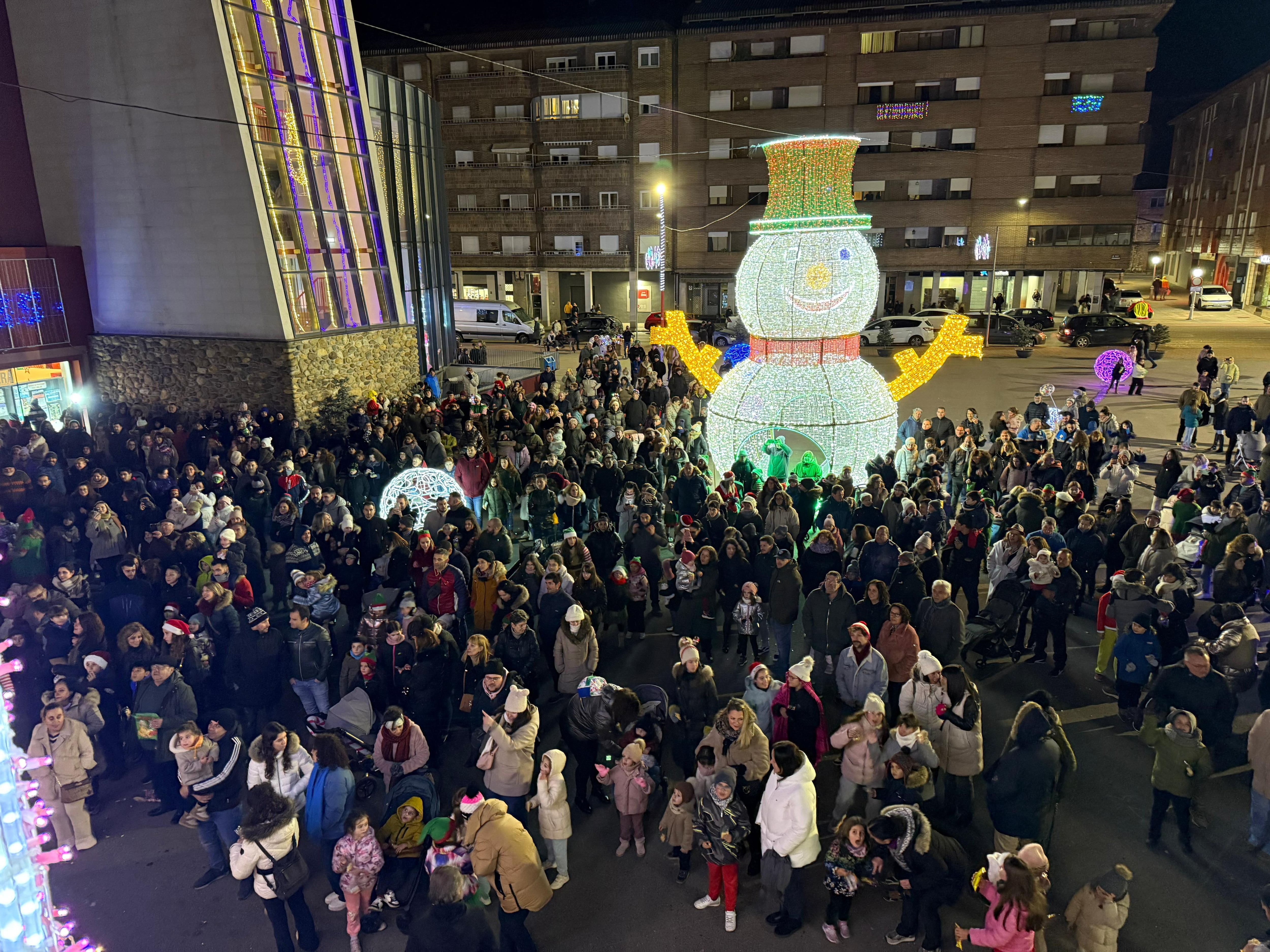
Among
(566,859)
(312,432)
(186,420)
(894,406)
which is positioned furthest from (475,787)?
(312,432)

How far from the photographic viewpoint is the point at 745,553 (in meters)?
8.55

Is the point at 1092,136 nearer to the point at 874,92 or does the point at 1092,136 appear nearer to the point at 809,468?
the point at 874,92

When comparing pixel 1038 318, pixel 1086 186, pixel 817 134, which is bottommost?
pixel 1038 318

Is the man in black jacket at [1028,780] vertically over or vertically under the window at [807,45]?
under

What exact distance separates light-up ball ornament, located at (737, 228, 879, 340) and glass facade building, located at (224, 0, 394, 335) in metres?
9.83

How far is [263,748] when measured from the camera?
17.7 feet

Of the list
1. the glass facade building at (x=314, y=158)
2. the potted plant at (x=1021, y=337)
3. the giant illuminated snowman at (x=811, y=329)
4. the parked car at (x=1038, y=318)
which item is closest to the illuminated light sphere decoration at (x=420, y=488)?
the giant illuminated snowman at (x=811, y=329)

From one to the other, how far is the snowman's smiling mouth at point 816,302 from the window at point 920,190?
32447 millimetres

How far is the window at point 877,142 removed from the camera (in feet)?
131

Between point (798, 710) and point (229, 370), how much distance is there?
14722 millimetres

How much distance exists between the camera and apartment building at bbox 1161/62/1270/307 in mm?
46375

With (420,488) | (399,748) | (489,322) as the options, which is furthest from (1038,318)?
(399,748)

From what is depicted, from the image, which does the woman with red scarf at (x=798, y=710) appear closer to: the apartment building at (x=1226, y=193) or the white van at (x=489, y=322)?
the white van at (x=489, y=322)

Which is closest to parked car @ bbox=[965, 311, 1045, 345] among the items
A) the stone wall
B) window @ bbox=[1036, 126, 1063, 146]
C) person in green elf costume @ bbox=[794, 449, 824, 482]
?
window @ bbox=[1036, 126, 1063, 146]
